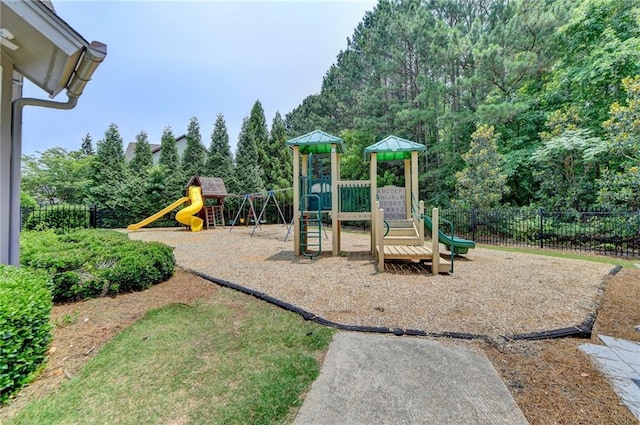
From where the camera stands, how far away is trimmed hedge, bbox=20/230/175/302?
3627 millimetres

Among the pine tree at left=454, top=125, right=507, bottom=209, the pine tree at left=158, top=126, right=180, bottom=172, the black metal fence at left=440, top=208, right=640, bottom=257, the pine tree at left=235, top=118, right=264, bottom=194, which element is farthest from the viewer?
the pine tree at left=235, top=118, right=264, bottom=194

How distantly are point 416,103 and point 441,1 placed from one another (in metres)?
5.38

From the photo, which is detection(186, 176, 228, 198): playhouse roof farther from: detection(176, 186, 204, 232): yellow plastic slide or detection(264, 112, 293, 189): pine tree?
detection(264, 112, 293, 189): pine tree

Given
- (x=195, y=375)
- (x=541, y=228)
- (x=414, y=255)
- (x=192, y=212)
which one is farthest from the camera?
(x=192, y=212)

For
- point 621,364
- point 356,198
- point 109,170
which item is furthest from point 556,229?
point 109,170

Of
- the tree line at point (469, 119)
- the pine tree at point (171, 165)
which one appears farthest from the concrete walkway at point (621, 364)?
the pine tree at point (171, 165)

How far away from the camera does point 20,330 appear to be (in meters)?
1.96

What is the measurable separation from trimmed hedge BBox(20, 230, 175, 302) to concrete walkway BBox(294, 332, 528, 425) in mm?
3429

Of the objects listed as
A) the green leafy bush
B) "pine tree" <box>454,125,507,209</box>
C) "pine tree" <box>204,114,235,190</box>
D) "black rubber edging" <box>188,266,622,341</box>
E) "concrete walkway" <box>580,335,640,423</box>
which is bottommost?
"concrete walkway" <box>580,335,640,423</box>

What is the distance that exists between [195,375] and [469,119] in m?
15.0

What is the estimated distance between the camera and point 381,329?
284 centimetres

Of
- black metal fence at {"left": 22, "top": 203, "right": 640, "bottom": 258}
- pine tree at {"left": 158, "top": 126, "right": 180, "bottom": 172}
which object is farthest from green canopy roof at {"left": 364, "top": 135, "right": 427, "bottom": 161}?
pine tree at {"left": 158, "top": 126, "right": 180, "bottom": 172}

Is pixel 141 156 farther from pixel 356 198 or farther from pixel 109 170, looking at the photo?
pixel 356 198

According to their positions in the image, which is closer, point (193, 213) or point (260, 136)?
point (193, 213)
